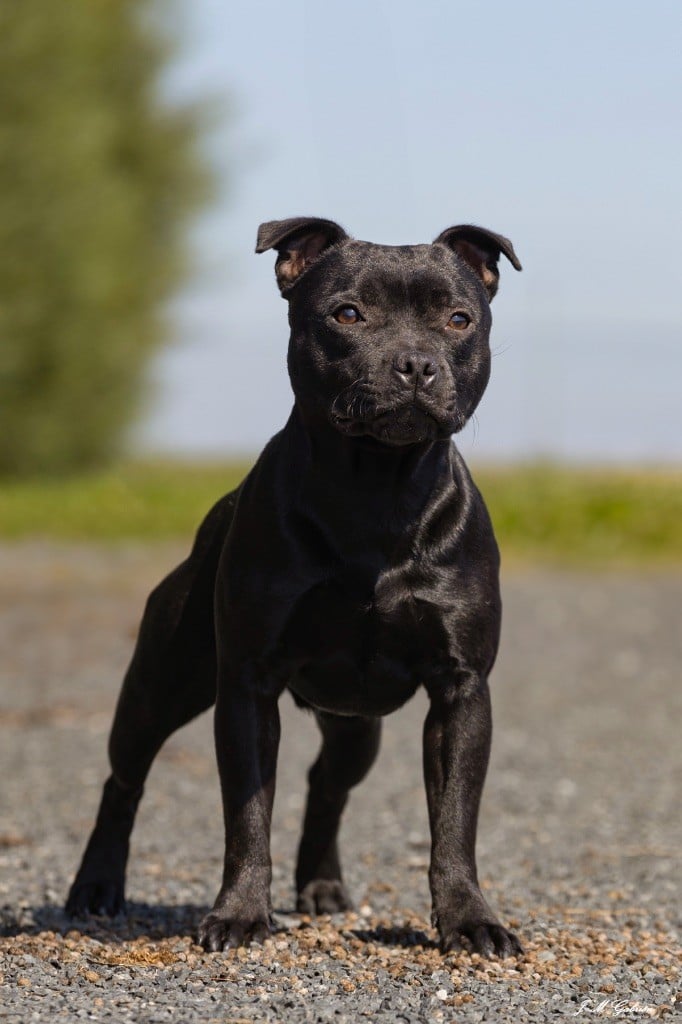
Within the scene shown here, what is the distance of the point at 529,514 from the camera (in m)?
21.7

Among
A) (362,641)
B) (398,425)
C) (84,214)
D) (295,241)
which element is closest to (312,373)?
(398,425)

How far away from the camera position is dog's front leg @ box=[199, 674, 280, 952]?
4.86 meters

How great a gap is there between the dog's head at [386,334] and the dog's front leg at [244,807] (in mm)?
926

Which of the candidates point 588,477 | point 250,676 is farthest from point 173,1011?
point 588,477

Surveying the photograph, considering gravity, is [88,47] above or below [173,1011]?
above

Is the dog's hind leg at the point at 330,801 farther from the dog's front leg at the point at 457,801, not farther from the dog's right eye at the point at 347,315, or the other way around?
the dog's right eye at the point at 347,315

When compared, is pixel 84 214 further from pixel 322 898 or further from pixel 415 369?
pixel 415 369

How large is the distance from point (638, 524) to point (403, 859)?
14.3 m

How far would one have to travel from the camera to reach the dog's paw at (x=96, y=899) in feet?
19.8

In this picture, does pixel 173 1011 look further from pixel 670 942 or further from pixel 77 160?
pixel 77 160

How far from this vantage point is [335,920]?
582cm

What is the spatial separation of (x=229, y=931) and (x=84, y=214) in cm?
2473

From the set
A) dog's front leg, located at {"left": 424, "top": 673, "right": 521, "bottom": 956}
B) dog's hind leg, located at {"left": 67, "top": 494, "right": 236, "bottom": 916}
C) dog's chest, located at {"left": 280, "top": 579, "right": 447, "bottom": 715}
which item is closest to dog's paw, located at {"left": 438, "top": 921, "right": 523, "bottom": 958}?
dog's front leg, located at {"left": 424, "top": 673, "right": 521, "bottom": 956}

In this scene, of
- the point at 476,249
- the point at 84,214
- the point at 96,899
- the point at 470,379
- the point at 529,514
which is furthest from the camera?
the point at 84,214
